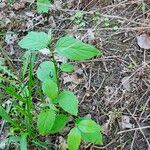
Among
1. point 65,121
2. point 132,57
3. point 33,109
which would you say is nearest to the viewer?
point 65,121

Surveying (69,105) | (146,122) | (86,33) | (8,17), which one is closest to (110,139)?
(146,122)

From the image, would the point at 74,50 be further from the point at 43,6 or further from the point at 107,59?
the point at 43,6

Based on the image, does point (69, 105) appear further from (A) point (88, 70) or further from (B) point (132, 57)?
(B) point (132, 57)

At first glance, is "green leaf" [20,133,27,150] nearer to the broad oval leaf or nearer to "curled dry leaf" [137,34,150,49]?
the broad oval leaf

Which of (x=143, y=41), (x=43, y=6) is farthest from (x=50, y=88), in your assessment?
(x=43, y=6)

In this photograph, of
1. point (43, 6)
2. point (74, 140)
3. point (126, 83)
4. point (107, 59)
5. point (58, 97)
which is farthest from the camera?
point (43, 6)

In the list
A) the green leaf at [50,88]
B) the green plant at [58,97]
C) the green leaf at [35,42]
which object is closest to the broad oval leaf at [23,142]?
the green plant at [58,97]
